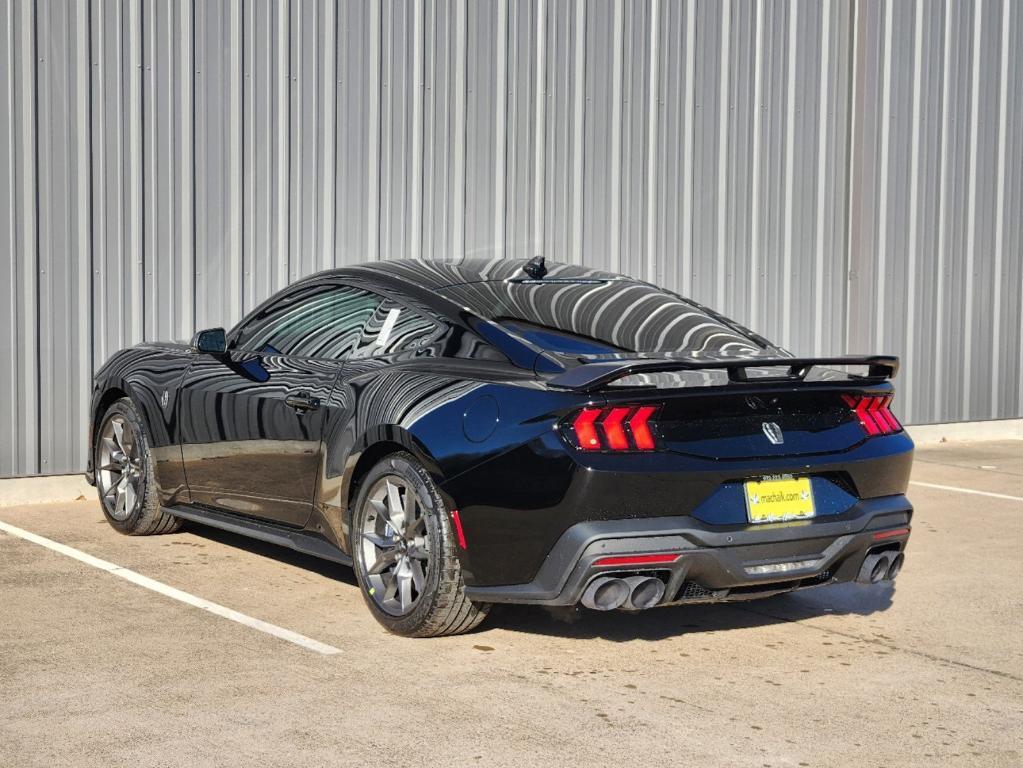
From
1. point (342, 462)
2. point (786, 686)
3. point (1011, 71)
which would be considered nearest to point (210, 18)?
point (342, 462)

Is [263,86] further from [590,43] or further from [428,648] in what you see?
[428,648]

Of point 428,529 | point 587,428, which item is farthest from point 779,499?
point 428,529

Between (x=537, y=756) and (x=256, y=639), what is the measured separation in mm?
1766

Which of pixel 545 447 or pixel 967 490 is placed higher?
pixel 545 447

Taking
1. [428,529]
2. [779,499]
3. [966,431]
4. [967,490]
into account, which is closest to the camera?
[779,499]

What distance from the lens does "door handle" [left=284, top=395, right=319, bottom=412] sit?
6422mm

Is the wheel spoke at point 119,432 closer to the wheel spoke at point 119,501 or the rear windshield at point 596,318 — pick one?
the wheel spoke at point 119,501

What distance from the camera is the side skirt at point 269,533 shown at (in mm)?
6422

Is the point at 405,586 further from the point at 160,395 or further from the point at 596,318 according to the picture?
the point at 160,395

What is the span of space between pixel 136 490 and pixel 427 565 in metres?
2.68

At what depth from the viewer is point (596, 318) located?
20.5 feet

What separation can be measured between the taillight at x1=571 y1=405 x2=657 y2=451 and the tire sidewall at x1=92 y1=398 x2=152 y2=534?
3.17m

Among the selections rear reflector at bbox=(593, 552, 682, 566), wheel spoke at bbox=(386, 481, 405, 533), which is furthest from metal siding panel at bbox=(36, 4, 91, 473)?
rear reflector at bbox=(593, 552, 682, 566)

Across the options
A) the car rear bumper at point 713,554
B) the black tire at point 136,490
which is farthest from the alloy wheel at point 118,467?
Result: the car rear bumper at point 713,554
